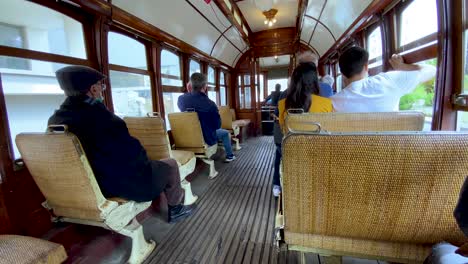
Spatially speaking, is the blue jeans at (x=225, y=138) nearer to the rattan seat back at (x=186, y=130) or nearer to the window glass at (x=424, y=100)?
the rattan seat back at (x=186, y=130)

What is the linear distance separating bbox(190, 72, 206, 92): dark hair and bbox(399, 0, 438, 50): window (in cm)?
230

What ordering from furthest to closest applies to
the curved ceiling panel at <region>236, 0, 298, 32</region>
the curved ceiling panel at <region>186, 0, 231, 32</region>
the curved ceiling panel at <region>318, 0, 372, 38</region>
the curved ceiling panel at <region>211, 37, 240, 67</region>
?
the curved ceiling panel at <region>211, 37, 240, 67</region>
the curved ceiling panel at <region>236, 0, 298, 32</region>
the curved ceiling panel at <region>186, 0, 231, 32</region>
the curved ceiling panel at <region>318, 0, 372, 38</region>

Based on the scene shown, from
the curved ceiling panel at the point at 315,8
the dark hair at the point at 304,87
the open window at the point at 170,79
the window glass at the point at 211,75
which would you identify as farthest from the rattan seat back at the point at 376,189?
the window glass at the point at 211,75

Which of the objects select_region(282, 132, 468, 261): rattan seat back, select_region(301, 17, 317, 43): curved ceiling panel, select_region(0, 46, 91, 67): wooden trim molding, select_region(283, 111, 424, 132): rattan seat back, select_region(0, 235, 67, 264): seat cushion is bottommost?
select_region(0, 235, 67, 264): seat cushion

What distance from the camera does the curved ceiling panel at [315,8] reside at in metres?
3.06

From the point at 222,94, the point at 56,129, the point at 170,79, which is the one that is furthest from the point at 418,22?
the point at 222,94

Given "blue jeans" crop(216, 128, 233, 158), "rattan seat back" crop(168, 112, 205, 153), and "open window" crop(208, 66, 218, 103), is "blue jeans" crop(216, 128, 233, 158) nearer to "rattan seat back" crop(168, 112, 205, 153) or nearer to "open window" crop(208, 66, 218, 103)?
"rattan seat back" crop(168, 112, 205, 153)

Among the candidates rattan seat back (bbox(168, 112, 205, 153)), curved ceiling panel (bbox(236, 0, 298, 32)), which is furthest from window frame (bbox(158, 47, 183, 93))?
curved ceiling panel (bbox(236, 0, 298, 32))

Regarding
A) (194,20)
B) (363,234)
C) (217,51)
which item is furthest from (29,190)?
(217,51)

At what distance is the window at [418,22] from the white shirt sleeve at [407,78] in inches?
15.1

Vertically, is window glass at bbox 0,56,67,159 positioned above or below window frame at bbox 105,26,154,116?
below

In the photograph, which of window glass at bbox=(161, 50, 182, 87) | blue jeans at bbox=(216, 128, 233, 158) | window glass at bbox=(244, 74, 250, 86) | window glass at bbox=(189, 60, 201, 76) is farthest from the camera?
window glass at bbox=(244, 74, 250, 86)

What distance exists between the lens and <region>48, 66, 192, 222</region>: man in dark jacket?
1.27 meters

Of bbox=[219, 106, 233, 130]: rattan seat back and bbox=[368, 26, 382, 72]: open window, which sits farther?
bbox=[219, 106, 233, 130]: rattan seat back
